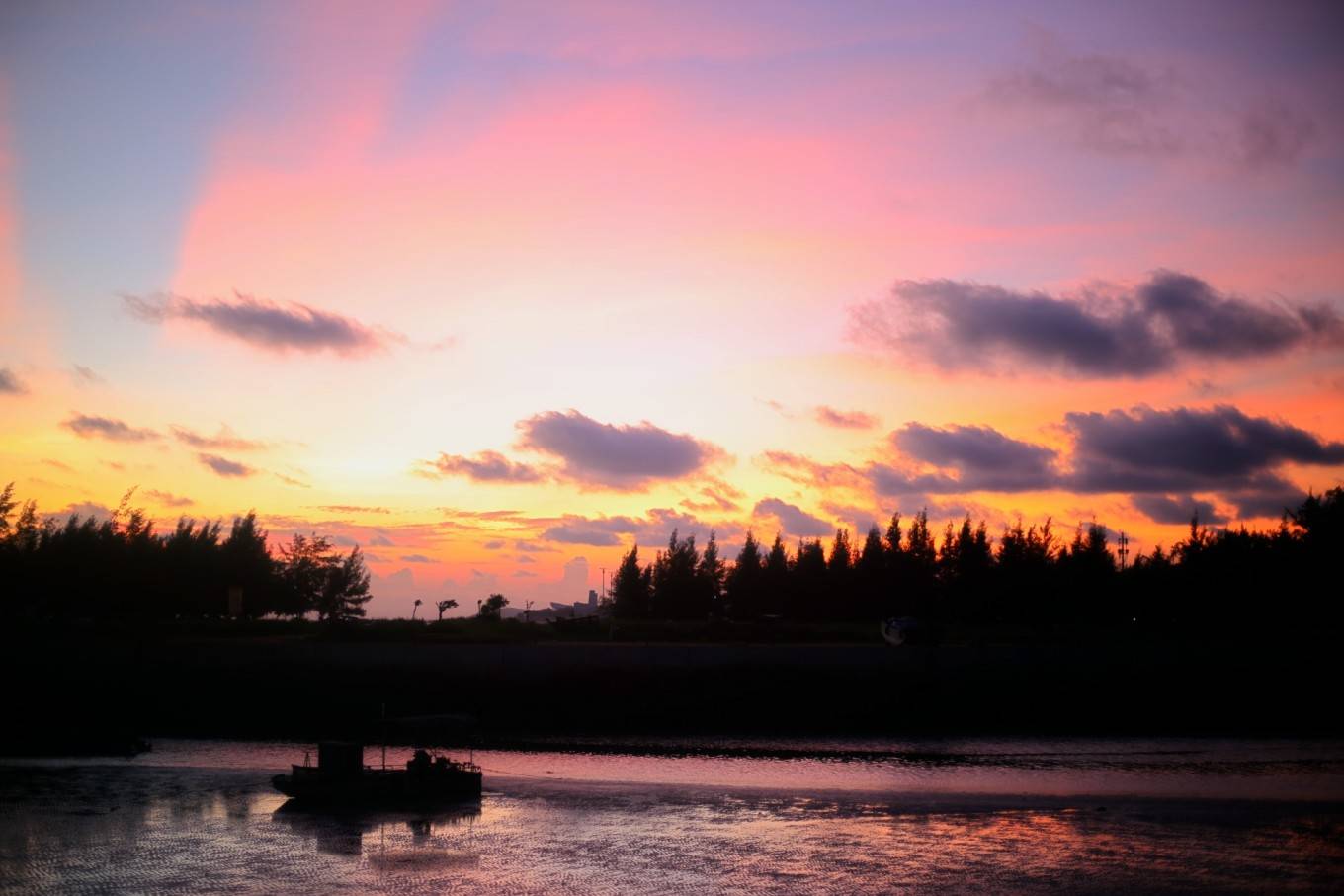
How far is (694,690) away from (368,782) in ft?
114

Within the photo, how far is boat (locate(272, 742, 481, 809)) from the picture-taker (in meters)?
52.3

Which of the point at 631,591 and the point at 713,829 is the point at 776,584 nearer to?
the point at 631,591

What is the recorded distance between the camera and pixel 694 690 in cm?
8419

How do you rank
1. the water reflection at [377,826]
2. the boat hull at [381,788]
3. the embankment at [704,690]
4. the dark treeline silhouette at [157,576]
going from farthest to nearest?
1. the dark treeline silhouette at [157,576]
2. the embankment at [704,690]
3. the boat hull at [381,788]
4. the water reflection at [377,826]

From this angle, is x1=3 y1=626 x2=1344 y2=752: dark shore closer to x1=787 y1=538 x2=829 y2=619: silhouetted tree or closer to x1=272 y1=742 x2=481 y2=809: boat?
x1=272 y1=742 x2=481 y2=809: boat

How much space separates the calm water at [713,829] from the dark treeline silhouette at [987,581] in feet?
226

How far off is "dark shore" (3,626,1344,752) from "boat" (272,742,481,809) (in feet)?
72.4

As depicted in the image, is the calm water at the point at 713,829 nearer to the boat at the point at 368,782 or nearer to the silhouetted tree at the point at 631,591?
the boat at the point at 368,782

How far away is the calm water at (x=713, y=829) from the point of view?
40719 mm

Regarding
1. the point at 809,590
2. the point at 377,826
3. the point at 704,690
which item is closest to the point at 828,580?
the point at 809,590

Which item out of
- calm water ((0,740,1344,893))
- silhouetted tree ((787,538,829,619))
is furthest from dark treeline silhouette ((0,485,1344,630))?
calm water ((0,740,1344,893))

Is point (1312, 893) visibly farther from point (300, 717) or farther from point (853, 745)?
point (300, 717)

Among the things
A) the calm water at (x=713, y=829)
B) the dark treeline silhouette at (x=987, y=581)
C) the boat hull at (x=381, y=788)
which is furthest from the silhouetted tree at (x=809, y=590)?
the boat hull at (x=381, y=788)

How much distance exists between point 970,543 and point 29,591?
10647cm
